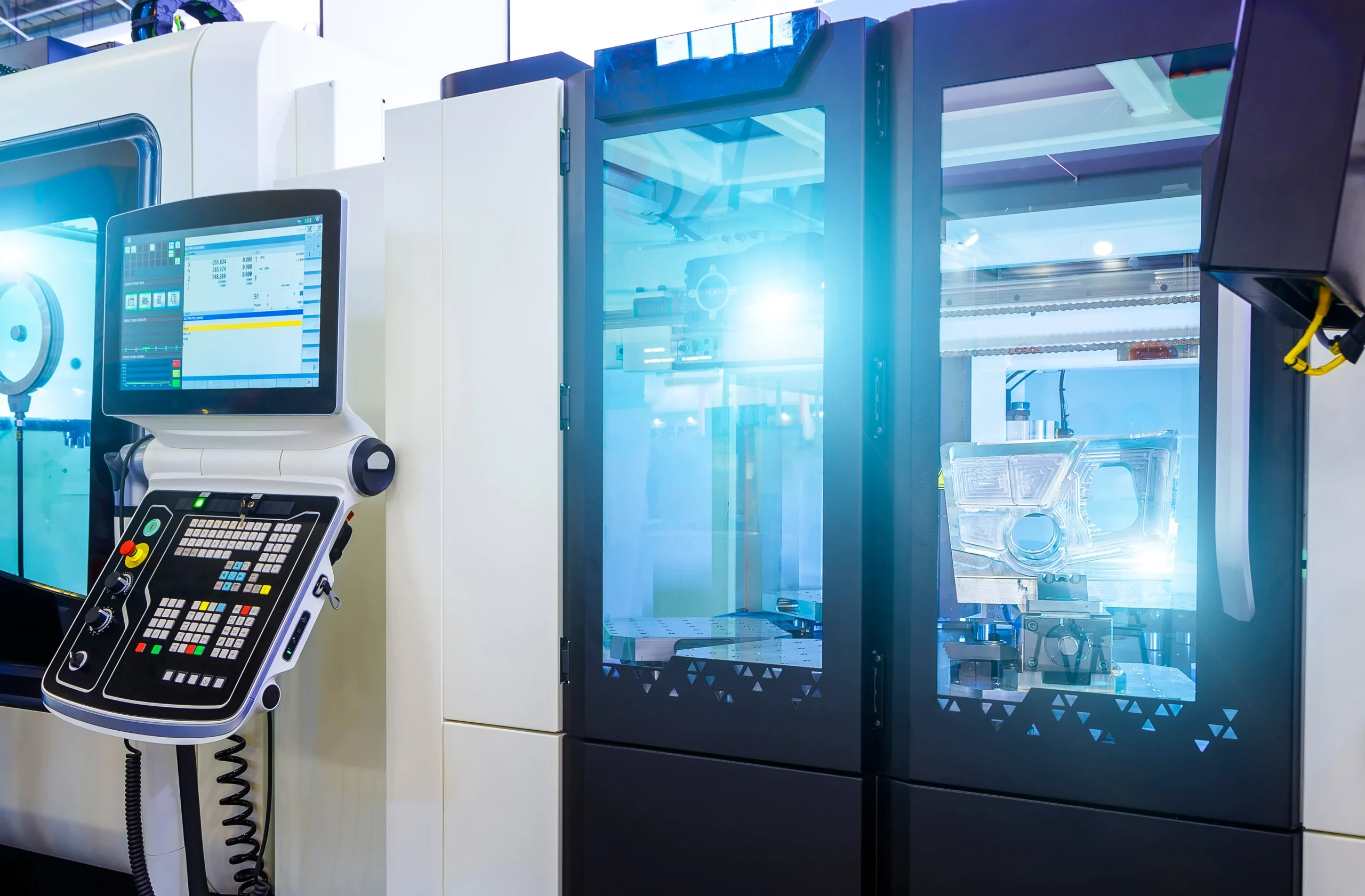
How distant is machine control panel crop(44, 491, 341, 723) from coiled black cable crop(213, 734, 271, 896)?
0.55 m

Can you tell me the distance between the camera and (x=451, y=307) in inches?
64.2

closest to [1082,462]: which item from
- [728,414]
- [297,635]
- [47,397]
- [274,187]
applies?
[728,414]

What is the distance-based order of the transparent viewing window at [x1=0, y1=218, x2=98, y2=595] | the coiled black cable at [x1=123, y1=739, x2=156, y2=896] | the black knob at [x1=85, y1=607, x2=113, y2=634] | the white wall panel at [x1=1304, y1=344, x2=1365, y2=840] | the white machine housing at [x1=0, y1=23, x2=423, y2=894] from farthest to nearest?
1. the transparent viewing window at [x1=0, y1=218, x2=98, y2=595]
2. the white machine housing at [x1=0, y1=23, x2=423, y2=894]
3. the coiled black cable at [x1=123, y1=739, x2=156, y2=896]
4. the black knob at [x1=85, y1=607, x2=113, y2=634]
5. the white wall panel at [x1=1304, y1=344, x2=1365, y2=840]

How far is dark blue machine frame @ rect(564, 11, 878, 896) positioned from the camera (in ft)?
4.36

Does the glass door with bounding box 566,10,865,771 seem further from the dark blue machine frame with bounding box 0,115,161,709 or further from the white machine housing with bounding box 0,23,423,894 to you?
the dark blue machine frame with bounding box 0,115,161,709

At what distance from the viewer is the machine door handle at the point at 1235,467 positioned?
Answer: 1.14 m

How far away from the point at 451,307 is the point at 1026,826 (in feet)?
4.23

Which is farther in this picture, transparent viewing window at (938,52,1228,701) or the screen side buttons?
the screen side buttons

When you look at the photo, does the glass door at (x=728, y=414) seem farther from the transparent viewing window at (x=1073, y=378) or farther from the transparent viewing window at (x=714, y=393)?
the transparent viewing window at (x=1073, y=378)

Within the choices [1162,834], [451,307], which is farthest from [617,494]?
[1162,834]

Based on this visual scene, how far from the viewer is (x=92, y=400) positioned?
2.13m

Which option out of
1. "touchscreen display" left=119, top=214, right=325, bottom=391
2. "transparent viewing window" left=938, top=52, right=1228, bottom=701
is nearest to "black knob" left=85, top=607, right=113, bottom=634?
"touchscreen display" left=119, top=214, right=325, bottom=391

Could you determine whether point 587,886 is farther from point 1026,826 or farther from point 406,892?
point 1026,826

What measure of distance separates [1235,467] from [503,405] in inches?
45.2
